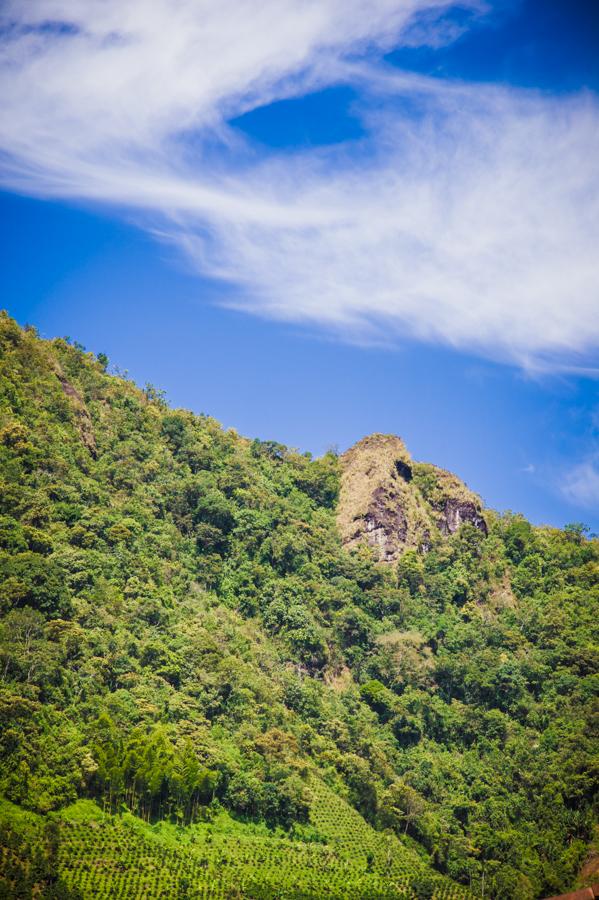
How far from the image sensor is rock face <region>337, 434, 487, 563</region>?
88.7 metres

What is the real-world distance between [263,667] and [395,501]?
3054 cm

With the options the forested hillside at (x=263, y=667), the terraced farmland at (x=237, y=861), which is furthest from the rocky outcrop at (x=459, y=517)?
the terraced farmland at (x=237, y=861)

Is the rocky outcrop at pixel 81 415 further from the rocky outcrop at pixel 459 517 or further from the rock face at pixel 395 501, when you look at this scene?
the rocky outcrop at pixel 459 517

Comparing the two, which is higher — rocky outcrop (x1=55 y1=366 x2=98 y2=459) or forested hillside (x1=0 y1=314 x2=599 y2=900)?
rocky outcrop (x1=55 y1=366 x2=98 y2=459)

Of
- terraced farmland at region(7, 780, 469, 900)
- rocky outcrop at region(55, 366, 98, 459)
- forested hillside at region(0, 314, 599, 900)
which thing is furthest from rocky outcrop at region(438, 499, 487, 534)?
terraced farmland at region(7, 780, 469, 900)

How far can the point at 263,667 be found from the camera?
214 ft

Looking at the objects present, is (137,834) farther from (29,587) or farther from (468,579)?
(468,579)

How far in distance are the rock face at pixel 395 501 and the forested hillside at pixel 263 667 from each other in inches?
11.9

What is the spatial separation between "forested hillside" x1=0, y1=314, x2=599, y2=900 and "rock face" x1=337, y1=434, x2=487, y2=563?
1.00 feet

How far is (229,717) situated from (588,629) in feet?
110

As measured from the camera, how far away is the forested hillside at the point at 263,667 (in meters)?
46.5

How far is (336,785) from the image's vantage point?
58656 mm

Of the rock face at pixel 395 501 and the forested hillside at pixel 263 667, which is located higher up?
the rock face at pixel 395 501

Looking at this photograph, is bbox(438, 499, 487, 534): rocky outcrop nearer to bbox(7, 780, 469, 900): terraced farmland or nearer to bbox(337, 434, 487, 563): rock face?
bbox(337, 434, 487, 563): rock face
